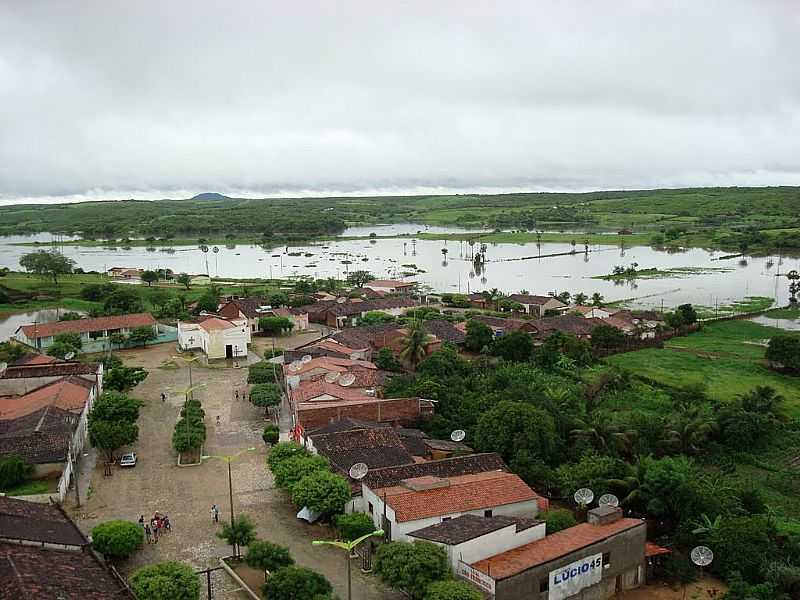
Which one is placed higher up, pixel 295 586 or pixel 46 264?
pixel 46 264

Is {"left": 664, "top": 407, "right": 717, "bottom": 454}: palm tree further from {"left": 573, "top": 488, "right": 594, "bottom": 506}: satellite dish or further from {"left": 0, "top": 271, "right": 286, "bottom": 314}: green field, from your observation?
{"left": 0, "top": 271, "right": 286, "bottom": 314}: green field

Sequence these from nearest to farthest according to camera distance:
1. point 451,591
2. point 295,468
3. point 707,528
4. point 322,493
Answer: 1. point 451,591
2. point 707,528
3. point 322,493
4. point 295,468

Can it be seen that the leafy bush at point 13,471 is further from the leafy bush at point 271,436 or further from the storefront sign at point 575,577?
the storefront sign at point 575,577

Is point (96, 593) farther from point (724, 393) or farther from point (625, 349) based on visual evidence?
point (625, 349)

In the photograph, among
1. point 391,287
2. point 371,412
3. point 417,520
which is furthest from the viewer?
point 391,287

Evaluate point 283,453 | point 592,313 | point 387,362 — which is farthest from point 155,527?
point 592,313

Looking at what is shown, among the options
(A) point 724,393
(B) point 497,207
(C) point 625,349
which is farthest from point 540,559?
(B) point 497,207

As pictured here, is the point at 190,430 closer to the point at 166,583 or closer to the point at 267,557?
the point at 267,557
